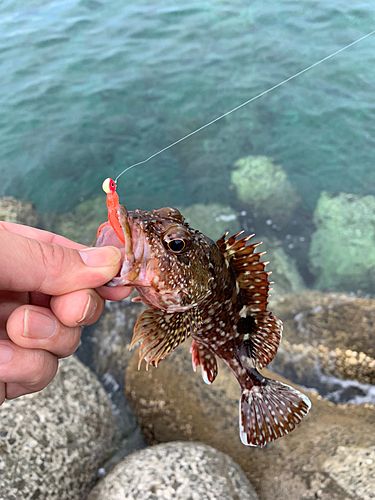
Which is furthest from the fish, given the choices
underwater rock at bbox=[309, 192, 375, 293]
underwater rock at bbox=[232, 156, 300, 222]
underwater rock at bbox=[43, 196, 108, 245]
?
underwater rock at bbox=[232, 156, 300, 222]

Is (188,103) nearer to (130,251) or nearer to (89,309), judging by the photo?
(130,251)

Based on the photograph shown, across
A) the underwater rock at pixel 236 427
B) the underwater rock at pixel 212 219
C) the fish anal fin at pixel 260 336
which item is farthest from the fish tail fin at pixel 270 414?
the underwater rock at pixel 212 219

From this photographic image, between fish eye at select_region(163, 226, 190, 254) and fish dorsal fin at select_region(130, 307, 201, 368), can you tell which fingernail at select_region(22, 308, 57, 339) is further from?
fish eye at select_region(163, 226, 190, 254)

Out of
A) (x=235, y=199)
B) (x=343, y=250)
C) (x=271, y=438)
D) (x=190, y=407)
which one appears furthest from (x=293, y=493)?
(x=235, y=199)

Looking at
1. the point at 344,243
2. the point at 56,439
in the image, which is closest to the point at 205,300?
the point at 56,439

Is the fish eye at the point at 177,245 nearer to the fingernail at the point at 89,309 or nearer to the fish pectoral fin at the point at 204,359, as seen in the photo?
the fingernail at the point at 89,309

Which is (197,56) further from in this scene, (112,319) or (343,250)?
(112,319)

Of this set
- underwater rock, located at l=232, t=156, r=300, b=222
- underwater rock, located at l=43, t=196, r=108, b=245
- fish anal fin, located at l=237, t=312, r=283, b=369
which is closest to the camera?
fish anal fin, located at l=237, t=312, r=283, b=369

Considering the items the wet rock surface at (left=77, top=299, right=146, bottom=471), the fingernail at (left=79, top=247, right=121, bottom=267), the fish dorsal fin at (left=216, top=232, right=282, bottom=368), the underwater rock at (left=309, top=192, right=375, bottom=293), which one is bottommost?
the underwater rock at (left=309, top=192, right=375, bottom=293)
